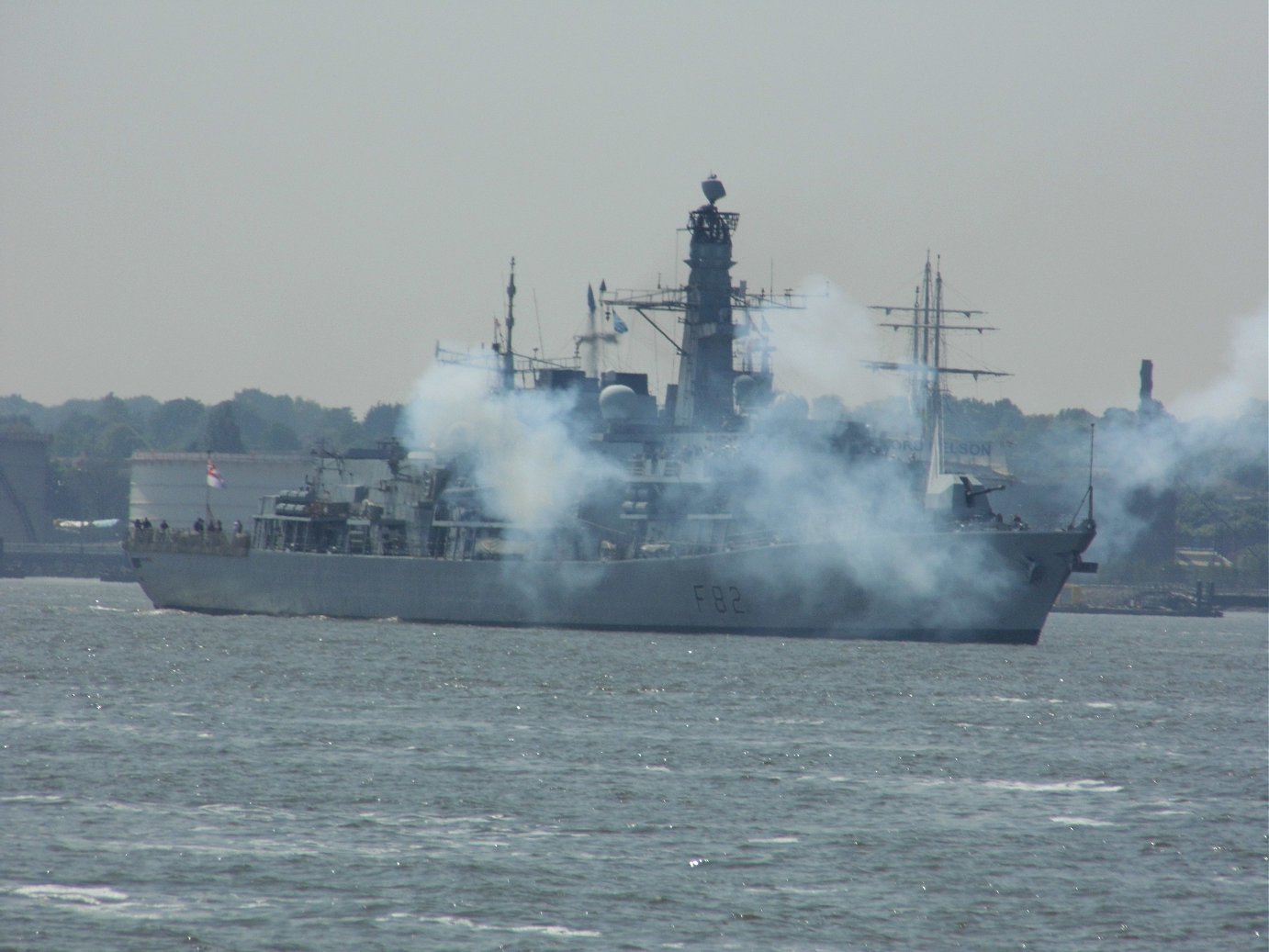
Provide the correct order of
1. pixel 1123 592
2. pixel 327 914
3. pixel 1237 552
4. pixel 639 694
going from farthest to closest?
pixel 1237 552 < pixel 1123 592 < pixel 639 694 < pixel 327 914

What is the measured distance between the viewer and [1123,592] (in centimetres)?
10800

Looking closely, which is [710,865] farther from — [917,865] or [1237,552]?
[1237,552]

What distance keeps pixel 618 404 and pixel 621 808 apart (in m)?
41.6

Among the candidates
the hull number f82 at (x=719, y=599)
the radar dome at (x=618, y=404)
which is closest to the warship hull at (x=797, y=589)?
the hull number f82 at (x=719, y=599)

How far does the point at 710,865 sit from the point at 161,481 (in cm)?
12575

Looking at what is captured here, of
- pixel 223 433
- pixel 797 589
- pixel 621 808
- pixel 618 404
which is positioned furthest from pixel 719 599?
pixel 223 433

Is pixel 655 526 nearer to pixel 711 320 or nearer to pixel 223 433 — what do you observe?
pixel 711 320

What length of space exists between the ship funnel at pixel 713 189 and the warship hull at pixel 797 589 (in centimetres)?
1627

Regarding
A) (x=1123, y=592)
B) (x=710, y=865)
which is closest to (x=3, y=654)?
(x=710, y=865)

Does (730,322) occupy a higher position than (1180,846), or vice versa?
(730,322)

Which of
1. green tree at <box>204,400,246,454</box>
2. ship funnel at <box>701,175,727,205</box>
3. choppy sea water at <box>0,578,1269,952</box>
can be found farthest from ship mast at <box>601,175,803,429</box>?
green tree at <box>204,400,246,454</box>

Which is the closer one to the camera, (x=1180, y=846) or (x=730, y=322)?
(x=1180, y=846)

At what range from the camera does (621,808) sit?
23047 millimetres

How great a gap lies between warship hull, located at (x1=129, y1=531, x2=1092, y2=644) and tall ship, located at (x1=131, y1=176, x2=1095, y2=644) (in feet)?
0.21
